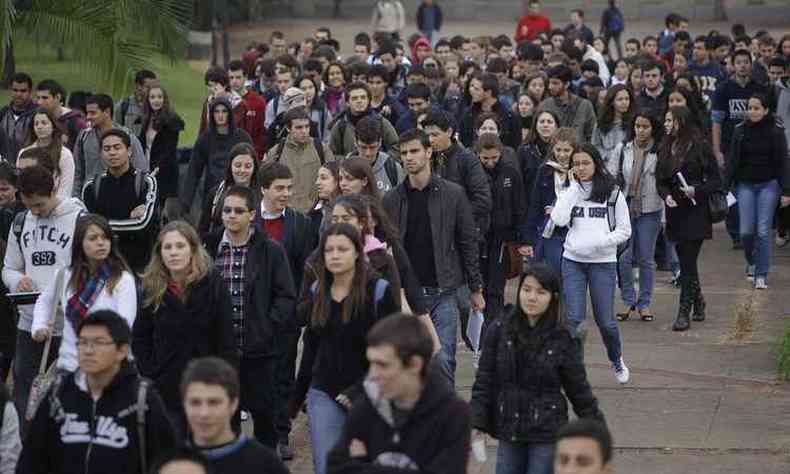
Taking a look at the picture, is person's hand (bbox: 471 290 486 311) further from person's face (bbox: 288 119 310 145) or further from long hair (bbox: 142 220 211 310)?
long hair (bbox: 142 220 211 310)

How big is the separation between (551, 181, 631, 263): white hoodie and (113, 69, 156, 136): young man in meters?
5.37

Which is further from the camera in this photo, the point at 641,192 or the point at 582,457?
the point at 641,192

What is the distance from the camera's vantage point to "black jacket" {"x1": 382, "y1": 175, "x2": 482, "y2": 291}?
10953 millimetres

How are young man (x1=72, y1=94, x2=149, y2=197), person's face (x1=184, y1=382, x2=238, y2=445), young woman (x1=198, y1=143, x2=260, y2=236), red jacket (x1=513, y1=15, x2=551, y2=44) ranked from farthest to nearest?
red jacket (x1=513, y1=15, x2=551, y2=44) → young man (x1=72, y1=94, x2=149, y2=197) → young woman (x1=198, y1=143, x2=260, y2=236) → person's face (x1=184, y1=382, x2=238, y2=445)

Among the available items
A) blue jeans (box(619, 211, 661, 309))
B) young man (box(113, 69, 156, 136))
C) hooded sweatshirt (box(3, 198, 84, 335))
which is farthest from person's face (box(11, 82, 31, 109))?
hooded sweatshirt (box(3, 198, 84, 335))

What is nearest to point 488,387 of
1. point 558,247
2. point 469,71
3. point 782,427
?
point 782,427

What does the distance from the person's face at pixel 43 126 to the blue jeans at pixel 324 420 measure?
18.6 ft

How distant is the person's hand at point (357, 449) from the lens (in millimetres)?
6586

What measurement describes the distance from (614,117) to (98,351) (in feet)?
30.3

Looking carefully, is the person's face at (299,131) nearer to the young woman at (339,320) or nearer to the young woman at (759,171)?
the young woman at (759,171)

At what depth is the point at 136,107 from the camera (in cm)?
1641

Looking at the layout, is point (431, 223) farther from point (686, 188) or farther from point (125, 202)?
point (686, 188)

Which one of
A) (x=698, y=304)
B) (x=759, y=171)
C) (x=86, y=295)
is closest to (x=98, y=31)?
(x=759, y=171)

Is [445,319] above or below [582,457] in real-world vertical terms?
above
